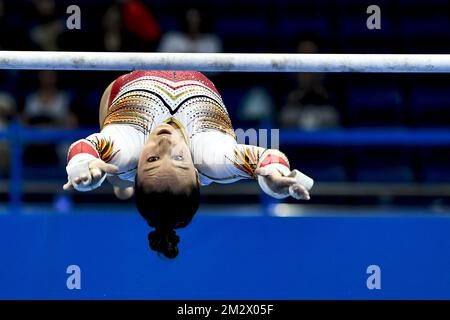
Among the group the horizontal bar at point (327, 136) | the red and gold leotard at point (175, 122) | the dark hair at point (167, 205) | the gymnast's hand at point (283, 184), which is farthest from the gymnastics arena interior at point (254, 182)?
the gymnast's hand at point (283, 184)

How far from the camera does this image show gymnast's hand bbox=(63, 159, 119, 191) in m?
3.15

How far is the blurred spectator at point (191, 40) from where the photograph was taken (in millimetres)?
5914

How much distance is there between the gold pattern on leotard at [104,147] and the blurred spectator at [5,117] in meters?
2.25

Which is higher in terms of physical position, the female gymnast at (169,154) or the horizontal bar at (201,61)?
the horizontal bar at (201,61)

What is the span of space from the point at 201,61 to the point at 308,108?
2285 millimetres

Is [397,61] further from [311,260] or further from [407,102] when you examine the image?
[407,102]

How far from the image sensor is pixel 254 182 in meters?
5.71
